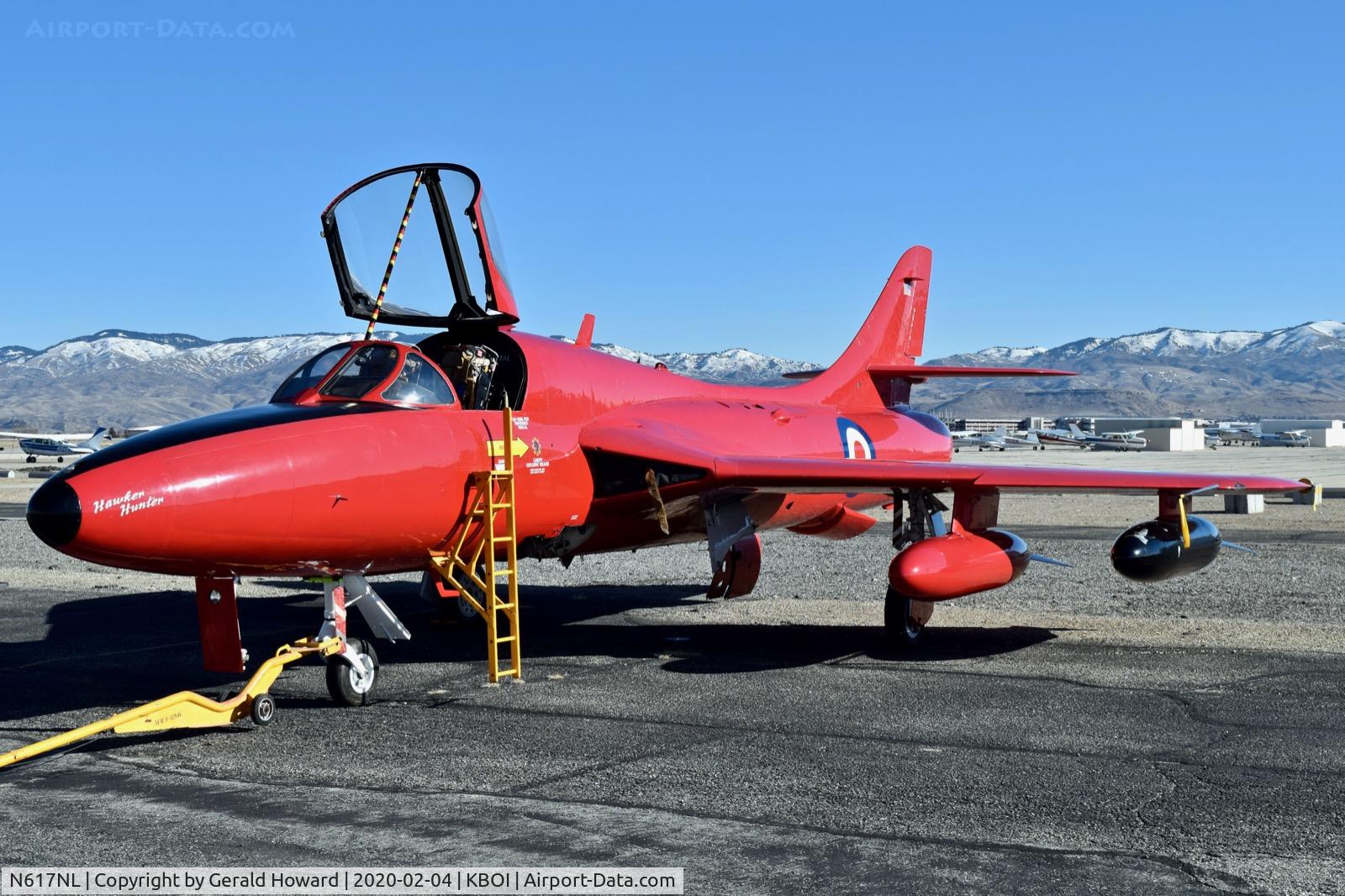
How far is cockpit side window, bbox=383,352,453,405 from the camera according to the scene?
10367mm

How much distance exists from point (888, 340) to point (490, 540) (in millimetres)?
10264

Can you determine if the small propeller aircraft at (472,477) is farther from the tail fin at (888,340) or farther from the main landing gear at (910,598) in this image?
the tail fin at (888,340)

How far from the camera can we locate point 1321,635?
13.3 metres

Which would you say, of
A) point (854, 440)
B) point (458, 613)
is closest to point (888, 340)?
point (854, 440)

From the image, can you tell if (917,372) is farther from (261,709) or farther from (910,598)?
(261,709)

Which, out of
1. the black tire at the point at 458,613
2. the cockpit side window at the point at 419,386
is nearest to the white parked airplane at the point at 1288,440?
the black tire at the point at 458,613

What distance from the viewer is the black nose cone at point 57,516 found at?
7852mm

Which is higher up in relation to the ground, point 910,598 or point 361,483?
point 361,483

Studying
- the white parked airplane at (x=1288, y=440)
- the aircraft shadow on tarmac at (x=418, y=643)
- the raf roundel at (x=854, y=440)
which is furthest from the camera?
the white parked airplane at (x=1288, y=440)

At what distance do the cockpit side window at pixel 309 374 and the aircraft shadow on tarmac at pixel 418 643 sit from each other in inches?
108

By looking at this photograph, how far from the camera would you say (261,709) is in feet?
30.4

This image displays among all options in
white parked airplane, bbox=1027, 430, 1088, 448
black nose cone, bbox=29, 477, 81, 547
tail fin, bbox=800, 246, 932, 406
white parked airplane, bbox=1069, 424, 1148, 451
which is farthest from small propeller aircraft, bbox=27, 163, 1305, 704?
white parked airplane, bbox=1027, 430, 1088, 448

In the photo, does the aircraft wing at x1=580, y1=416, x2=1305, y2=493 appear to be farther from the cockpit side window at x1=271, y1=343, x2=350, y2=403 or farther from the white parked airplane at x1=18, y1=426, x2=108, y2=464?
the white parked airplane at x1=18, y1=426, x2=108, y2=464

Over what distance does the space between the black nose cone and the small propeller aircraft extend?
14mm
